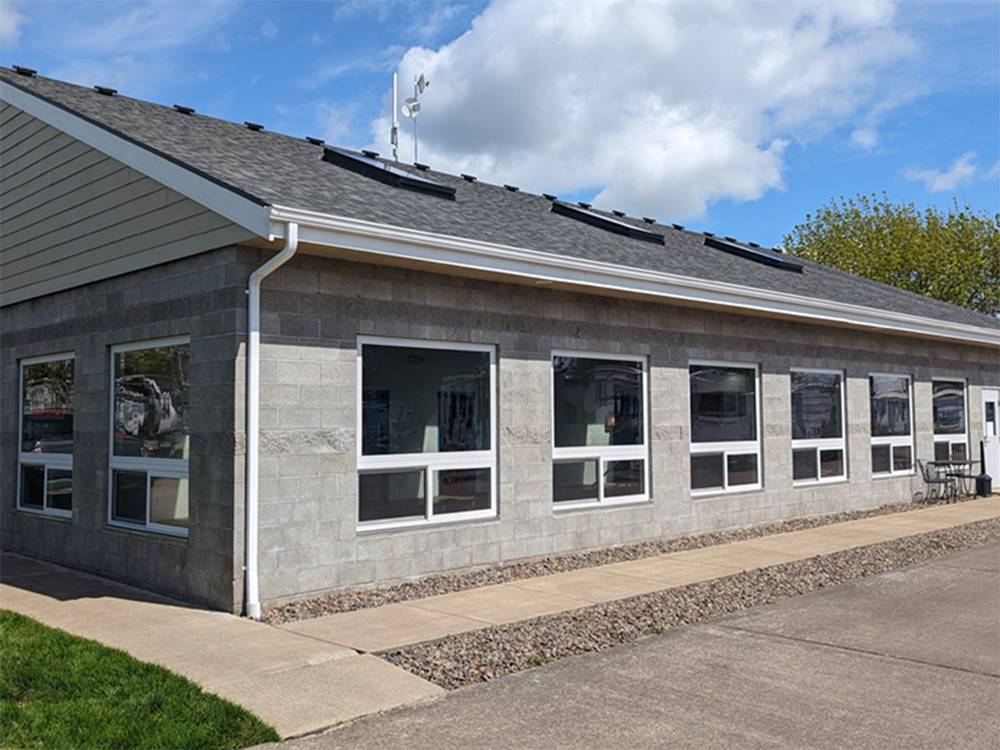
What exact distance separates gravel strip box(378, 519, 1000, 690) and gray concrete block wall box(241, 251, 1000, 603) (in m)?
1.88

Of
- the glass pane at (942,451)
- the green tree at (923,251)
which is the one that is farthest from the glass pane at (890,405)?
the green tree at (923,251)

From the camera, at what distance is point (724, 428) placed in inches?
485

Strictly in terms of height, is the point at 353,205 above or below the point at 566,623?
above

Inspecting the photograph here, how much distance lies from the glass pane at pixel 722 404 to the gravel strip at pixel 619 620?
7.99 feet

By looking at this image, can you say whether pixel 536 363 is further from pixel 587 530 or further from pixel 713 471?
pixel 713 471

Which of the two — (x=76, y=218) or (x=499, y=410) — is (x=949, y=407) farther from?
(x=76, y=218)

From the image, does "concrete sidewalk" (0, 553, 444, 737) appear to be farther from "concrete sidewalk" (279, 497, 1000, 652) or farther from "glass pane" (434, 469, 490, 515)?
"glass pane" (434, 469, 490, 515)

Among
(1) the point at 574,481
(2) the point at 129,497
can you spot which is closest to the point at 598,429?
(1) the point at 574,481

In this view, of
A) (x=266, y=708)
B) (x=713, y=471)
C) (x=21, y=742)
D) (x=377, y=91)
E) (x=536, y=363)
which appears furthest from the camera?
(x=377, y=91)

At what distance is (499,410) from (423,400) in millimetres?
1013

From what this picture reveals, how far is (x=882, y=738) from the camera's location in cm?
466

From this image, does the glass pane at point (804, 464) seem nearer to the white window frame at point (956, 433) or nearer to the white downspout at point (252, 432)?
the white window frame at point (956, 433)

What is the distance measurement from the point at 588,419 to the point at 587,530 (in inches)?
50.7

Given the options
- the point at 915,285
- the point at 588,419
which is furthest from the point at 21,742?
the point at 915,285
